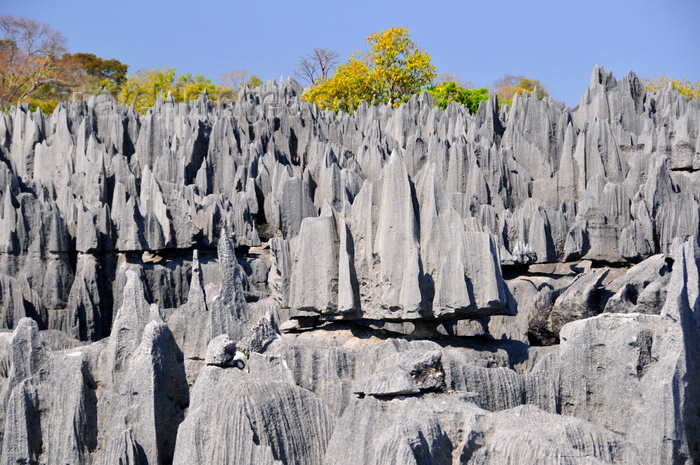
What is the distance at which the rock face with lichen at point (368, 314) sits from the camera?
9383 millimetres

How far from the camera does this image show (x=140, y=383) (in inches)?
457

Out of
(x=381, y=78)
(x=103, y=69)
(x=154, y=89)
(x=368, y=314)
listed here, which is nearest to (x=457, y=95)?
(x=381, y=78)

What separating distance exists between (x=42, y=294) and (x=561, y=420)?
800 inches

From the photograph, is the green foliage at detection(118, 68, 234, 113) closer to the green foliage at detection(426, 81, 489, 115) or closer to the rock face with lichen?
the green foliage at detection(426, 81, 489, 115)

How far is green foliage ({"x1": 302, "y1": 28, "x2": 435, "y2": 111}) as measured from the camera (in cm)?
5444

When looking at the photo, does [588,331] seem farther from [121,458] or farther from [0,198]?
[0,198]

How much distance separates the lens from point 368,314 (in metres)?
13.5

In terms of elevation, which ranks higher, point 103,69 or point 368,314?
point 103,69

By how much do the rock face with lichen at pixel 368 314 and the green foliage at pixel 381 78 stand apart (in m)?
22.3

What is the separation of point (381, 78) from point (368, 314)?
42.3m

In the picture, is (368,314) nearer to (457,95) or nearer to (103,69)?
(457,95)

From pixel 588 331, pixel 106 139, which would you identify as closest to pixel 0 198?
pixel 106 139

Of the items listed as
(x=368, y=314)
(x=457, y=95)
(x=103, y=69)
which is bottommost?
(x=368, y=314)

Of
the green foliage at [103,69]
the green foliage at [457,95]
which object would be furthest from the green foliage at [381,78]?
the green foliage at [103,69]
